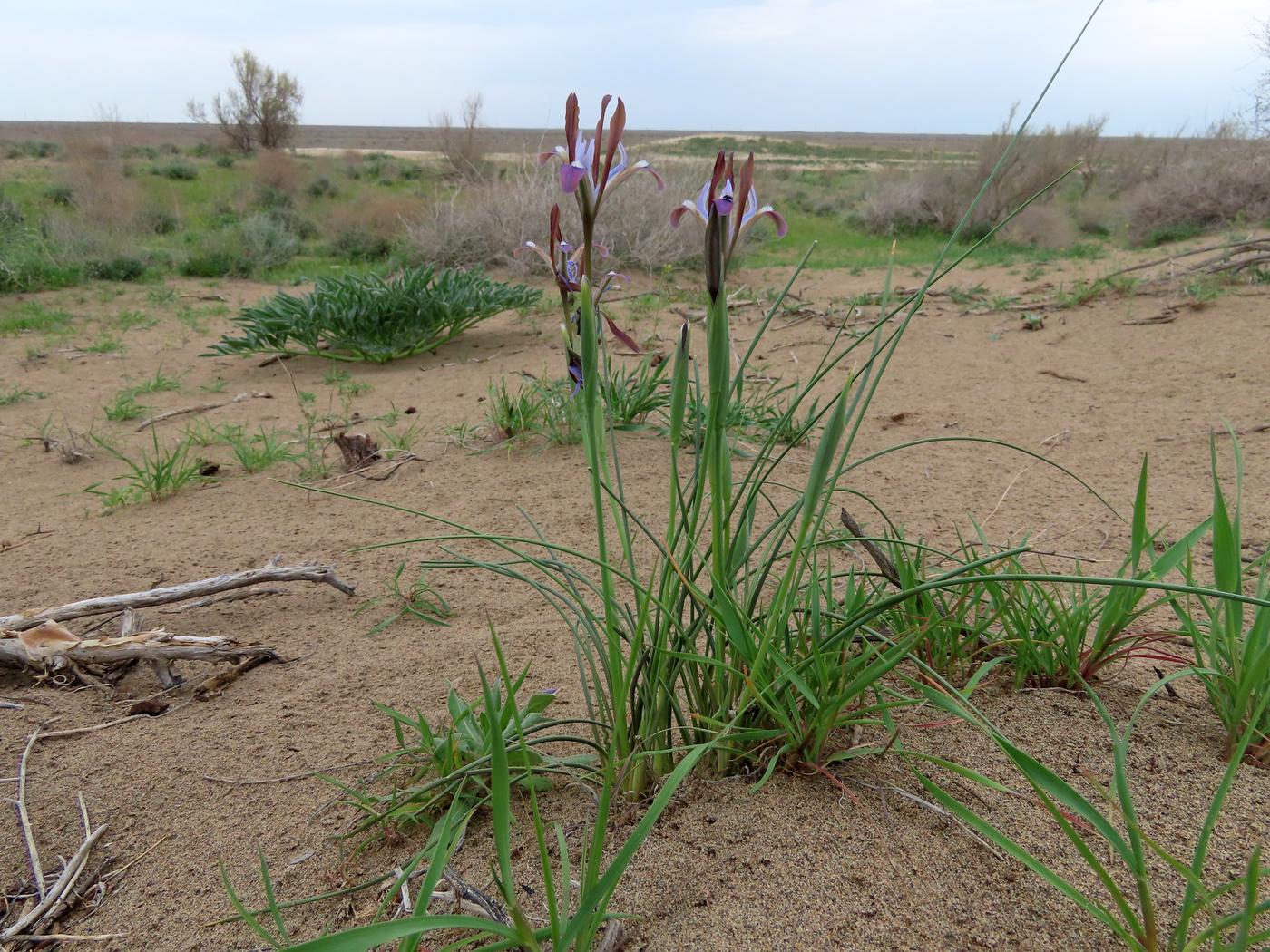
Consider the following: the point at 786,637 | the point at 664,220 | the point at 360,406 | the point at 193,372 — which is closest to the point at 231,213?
the point at 664,220

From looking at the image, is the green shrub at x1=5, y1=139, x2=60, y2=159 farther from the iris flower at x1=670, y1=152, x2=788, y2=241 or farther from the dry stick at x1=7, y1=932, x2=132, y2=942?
the iris flower at x1=670, y1=152, x2=788, y2=241

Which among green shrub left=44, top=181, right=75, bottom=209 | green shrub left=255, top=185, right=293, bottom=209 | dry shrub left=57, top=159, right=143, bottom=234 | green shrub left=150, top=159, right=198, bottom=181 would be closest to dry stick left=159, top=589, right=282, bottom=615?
dry shrub left=57, top=159, right=143, bottom=234

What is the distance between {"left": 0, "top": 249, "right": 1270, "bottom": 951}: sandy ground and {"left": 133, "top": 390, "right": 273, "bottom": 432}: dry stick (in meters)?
0.09

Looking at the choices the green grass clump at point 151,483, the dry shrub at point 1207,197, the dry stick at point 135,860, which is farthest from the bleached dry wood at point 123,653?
the dry shrub at point 1207,197

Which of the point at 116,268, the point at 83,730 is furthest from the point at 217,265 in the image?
the point at 83,730

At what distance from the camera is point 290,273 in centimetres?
920

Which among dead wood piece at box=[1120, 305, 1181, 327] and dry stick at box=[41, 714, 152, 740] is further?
dead wood piece at box=[1120, 305, 1181, 327]

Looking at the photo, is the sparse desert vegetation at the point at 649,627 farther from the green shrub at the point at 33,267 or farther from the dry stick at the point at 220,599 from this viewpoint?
the green shrub at the point at 33,267

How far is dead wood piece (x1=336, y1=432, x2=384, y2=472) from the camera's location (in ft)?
10.7

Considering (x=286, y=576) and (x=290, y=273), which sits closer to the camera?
(x=286, y=576)

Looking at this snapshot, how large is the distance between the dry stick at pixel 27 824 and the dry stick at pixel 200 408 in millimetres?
2870

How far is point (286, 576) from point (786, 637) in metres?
1.46

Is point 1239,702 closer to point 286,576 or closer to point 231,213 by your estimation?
point 286,576

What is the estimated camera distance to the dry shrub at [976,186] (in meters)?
13.1
